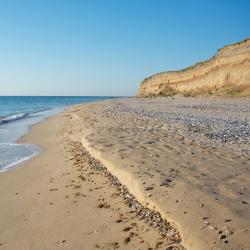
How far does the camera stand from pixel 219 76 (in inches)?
1583

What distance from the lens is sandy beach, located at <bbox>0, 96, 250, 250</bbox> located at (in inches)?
161

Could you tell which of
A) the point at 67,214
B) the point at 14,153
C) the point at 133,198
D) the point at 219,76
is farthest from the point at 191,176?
the point at 219,76

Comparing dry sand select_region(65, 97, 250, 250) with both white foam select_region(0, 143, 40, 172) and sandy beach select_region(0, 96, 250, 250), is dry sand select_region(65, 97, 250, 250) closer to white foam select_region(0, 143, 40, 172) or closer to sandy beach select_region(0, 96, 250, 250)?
sandy beach select_region(0, 96, 250, 250)

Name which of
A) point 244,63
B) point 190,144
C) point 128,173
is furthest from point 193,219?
point 244,63

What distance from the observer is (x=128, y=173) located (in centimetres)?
627

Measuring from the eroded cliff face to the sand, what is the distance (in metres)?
27.6

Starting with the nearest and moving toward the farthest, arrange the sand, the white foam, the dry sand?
the dry sand, the sand, the white foam

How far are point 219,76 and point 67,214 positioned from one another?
3760 centimetres

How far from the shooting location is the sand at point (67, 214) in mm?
4199

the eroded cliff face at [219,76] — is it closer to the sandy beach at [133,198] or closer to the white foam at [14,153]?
the white foam at [14,153]

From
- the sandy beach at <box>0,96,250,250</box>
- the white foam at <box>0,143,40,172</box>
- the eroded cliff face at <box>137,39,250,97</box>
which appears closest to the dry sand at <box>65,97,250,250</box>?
the sandy beach at <box>0,96,250,250</box>

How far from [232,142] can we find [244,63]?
28.6 metres

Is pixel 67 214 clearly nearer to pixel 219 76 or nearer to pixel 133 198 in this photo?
pixel 133 198

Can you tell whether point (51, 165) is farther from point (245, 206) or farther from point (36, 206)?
point (245, 206)
